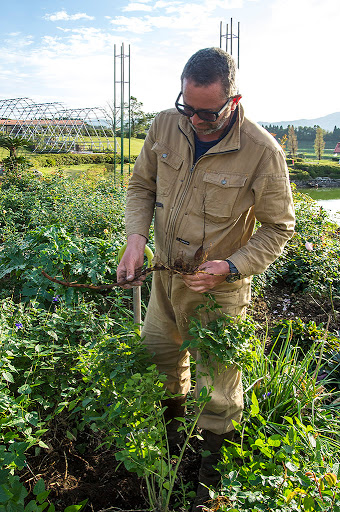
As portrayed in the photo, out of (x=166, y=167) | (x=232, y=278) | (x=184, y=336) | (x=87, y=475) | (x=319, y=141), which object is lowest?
(x=87, y=475)

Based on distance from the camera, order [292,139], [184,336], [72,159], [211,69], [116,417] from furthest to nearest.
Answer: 1. [292,139]
2. [72,159]
3. [184,336]
4. [116,417]
5. [211,69]

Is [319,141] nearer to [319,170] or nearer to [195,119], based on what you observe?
[319,170]

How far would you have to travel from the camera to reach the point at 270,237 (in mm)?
2029

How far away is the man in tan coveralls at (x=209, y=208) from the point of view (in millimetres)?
1895

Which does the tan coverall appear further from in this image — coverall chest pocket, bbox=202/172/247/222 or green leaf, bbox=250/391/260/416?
green leaf, bbox=250/391/260/416

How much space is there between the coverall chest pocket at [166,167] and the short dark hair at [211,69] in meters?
0.39

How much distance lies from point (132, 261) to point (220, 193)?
0.56 metres

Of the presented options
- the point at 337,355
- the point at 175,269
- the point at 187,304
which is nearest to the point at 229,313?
the point at 187,304

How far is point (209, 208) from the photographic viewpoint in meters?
2.03

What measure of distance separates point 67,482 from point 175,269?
1.16 m

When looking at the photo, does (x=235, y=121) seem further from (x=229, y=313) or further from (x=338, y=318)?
(x=338, y=318)

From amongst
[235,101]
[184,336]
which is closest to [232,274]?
[184,336]

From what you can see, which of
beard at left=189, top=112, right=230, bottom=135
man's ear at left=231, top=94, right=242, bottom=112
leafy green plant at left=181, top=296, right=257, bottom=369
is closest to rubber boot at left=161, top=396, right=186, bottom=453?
leafy green plant at left=181, top=296, right=257, bottom=369

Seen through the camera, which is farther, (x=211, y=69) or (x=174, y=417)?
(x=174, y=417)
